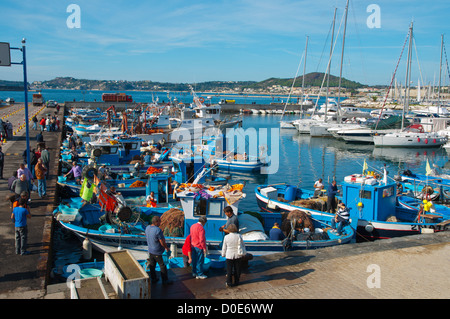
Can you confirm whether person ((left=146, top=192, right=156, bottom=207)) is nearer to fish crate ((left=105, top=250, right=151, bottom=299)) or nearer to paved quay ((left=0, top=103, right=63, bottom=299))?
paved quay ((left=0, top=103, right=63, bottom=299))

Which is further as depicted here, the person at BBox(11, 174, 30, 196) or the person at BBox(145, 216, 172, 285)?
the person at BBox(11, 174, 30, 196)

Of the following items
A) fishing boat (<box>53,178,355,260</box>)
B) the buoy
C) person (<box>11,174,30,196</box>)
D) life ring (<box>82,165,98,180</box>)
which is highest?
life ring (<box>82,165,98,180</box>)

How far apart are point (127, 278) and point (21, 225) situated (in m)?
4.28

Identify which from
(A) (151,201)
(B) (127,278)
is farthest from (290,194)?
(B) (127,278)

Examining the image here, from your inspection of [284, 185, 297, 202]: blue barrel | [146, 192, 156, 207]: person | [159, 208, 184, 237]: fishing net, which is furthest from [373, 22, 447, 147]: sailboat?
[159, 208, 184, 237]: fishing net

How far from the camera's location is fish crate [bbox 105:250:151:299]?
6918 mm

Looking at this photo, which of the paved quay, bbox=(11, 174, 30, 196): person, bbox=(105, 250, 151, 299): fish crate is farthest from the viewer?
bbox=(11, 174, 30, 196): person

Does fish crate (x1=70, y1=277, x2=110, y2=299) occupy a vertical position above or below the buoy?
above

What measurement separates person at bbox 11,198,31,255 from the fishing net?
4203mm

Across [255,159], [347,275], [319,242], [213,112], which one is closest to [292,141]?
[213,112]

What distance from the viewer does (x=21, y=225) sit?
9.70m
